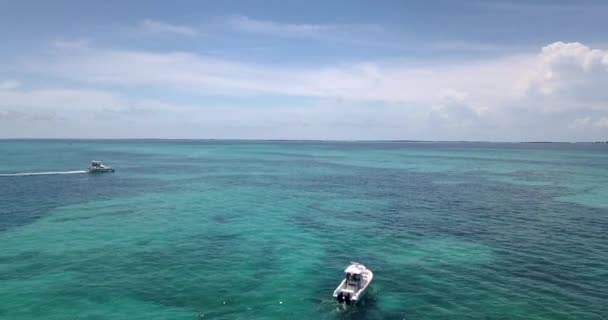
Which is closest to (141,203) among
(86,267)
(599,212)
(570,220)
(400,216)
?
(86,267)

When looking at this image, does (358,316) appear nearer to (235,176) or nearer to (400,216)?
(400,216)

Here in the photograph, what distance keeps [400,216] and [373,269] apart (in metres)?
31.4

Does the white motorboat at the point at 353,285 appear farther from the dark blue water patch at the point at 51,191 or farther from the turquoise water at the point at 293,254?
the dark blue water patch at the point at 51,191

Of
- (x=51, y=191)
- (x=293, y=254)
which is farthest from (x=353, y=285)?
(x=51, y=191)

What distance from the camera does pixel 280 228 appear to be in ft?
229

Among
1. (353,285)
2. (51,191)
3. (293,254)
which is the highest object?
(51,191)

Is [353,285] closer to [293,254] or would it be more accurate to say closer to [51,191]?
[293,254]

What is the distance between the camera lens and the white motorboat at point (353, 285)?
39750mm

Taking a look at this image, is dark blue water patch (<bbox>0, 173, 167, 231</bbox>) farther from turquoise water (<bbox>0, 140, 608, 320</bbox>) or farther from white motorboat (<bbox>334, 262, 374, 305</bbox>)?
white motorboat (<bbox>334, 262, 374, 305</bbox>)

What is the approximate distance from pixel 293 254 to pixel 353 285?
51.8 feet

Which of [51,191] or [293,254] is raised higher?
[51,191]

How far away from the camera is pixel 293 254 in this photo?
55531mm

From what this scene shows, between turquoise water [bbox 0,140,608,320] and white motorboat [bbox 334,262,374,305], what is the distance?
1.25m

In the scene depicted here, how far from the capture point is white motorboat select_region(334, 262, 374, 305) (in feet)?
130
